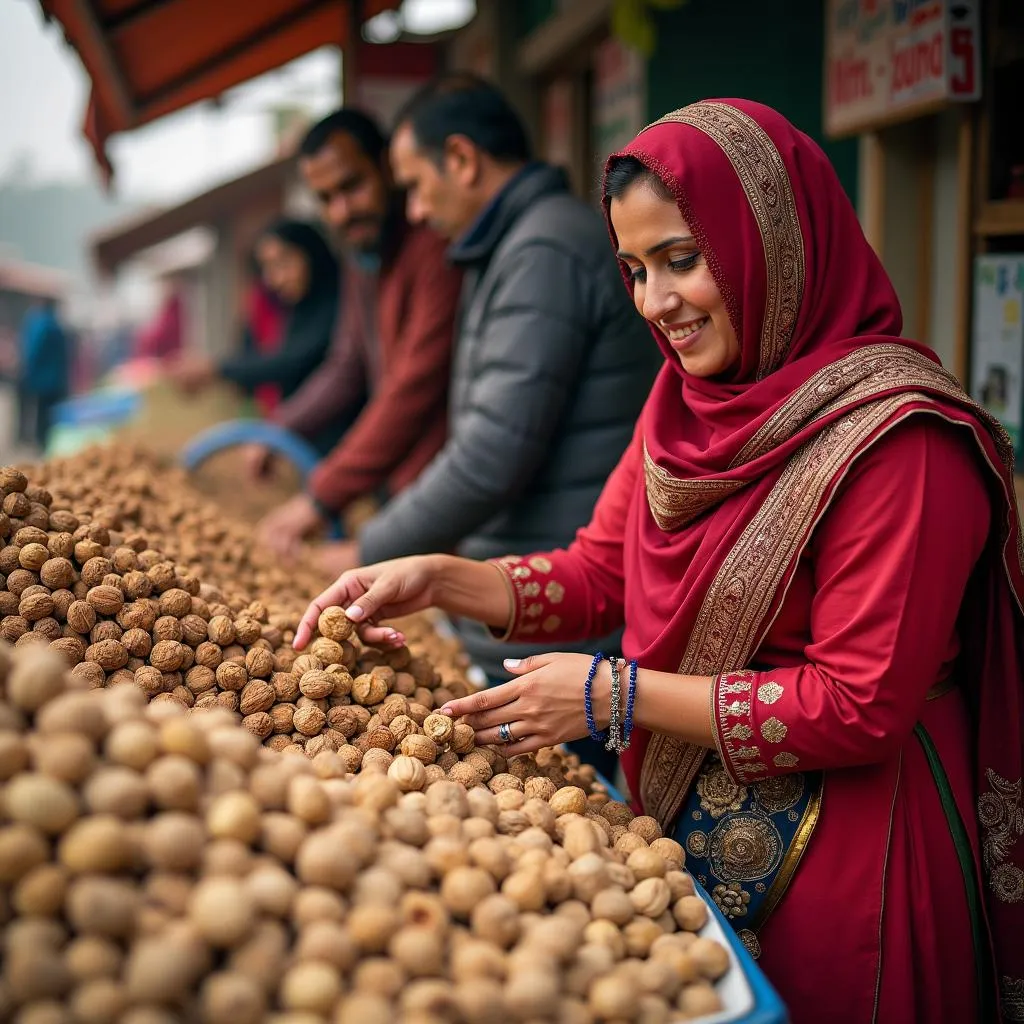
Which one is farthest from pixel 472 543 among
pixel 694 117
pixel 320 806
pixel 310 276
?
pixel 310 276

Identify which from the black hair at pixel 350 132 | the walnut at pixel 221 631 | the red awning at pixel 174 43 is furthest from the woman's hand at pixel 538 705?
the red awning at pixel 174 43

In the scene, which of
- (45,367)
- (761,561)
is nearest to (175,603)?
(761,561)

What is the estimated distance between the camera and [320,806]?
1.23 meters

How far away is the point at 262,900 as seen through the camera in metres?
1.11

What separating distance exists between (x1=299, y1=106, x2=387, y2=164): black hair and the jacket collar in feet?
3.89

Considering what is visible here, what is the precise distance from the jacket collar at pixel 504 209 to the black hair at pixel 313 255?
3085 millimetres

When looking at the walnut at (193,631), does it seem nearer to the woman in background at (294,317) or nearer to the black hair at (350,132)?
the black hair at (350,132)

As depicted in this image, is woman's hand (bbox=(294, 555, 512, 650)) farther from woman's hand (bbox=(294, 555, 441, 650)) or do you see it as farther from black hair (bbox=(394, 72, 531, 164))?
black hair (bbox=(394, 72, 531, 164))

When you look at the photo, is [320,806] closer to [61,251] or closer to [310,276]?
[310,276]

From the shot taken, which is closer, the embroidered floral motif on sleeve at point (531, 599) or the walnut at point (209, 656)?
the walnut at point (209, 656)

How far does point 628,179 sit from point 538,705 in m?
0.87

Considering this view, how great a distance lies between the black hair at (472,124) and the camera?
288 centimetres

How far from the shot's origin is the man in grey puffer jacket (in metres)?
2.60

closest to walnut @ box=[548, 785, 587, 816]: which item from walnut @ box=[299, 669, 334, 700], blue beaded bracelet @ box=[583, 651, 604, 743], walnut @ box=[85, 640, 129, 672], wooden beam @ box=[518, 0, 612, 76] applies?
blue beaded bracelet @ box=[583, 651, 604, 743]
